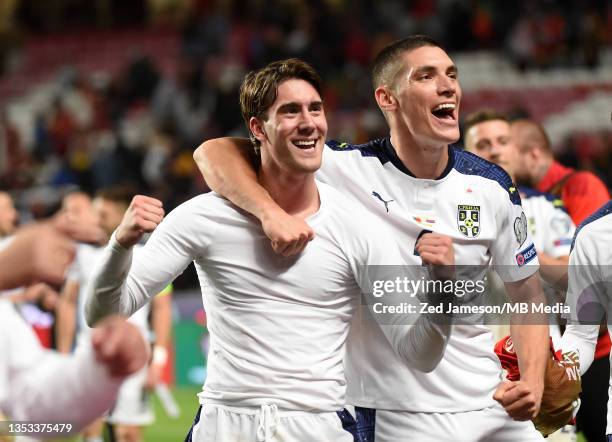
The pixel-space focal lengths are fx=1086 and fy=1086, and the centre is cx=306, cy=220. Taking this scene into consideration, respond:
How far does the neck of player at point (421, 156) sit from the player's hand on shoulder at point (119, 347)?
2.24 metres

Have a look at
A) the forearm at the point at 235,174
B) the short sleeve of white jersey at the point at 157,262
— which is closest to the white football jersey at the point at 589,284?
the forearm at the point at 235,174

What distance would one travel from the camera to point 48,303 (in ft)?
28.6

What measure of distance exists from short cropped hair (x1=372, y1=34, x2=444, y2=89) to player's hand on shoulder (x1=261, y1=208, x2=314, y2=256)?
1.19 metres

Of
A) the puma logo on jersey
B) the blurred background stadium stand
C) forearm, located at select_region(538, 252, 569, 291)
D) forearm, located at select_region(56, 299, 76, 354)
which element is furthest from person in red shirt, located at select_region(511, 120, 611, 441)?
the blurred background stadium stand

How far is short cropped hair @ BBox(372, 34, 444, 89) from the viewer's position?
4.88 meters

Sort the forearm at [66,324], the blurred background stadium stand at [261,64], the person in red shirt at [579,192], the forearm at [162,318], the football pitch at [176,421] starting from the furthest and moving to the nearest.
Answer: the blurred background stadium stand at [261,64]
the football pitch at [176,421]
the forearm at [66,324]
the forearm at [162,318]
the person in red shirt at [579,192]

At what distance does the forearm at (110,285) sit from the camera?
12.6 ft

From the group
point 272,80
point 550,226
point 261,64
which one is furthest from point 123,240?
point 261,64

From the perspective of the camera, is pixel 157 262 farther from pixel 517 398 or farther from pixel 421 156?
pixel 517 398

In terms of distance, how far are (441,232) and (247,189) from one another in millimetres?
903

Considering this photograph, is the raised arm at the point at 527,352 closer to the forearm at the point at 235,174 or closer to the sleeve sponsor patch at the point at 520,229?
the sleeve sponsor patch at the point at 520,229

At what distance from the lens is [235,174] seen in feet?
14.1

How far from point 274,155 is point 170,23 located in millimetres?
20114

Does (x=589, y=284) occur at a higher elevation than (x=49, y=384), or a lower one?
higher
